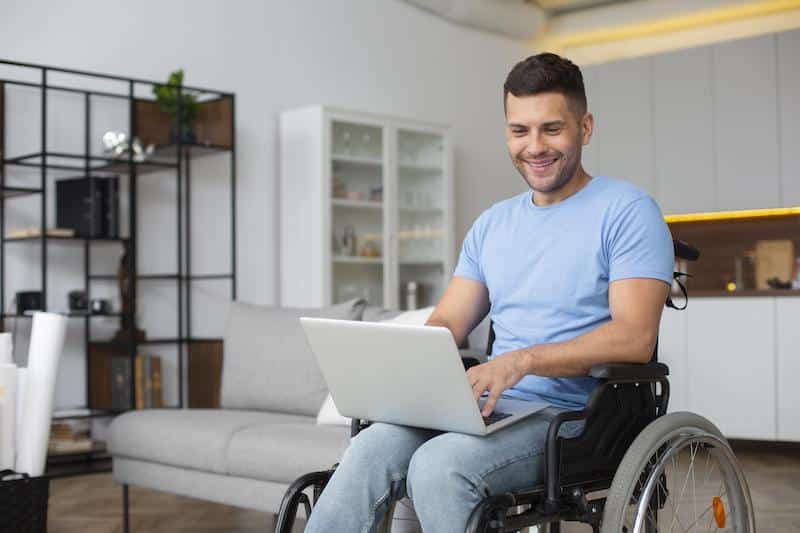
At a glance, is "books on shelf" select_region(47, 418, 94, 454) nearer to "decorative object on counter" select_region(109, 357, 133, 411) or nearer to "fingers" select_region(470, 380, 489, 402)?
"decorative object on counter" select_region(109, 357, 133, 411)

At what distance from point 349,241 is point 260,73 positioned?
1.18m

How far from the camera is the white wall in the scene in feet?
17.7

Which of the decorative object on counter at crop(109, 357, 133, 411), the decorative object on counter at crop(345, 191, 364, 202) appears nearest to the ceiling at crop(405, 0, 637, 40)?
the decorative object on counter at crop(345, 191, 364, 202)

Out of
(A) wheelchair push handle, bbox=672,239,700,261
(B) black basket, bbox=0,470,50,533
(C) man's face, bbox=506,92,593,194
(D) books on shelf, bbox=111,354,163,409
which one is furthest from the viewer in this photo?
(D) books on shelf, bbox=111,354,163,409

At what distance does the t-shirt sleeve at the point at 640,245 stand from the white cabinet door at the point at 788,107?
3.68m

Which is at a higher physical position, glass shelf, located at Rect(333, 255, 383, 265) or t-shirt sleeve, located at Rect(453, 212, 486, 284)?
glass shelf, located at Rect(333, 255, 383, 265)

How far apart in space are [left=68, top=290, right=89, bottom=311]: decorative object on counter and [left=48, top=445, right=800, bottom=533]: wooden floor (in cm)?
86

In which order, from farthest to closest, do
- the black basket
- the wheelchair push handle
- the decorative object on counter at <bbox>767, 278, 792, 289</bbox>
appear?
the decorative object on counter at <bbox>767, 278, 792, 289</bbox> < the black basket < the wheelchair push handle

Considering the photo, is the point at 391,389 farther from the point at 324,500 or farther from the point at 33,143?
the point at 33,143

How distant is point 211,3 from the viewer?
19.8 feet

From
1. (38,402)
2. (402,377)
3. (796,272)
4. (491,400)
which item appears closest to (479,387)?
(491,400)

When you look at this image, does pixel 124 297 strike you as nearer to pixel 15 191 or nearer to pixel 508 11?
pixel 15 191

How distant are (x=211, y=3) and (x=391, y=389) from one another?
15.3 feet

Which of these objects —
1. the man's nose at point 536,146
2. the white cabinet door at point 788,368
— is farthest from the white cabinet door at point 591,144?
the man's nose at point 536,146
